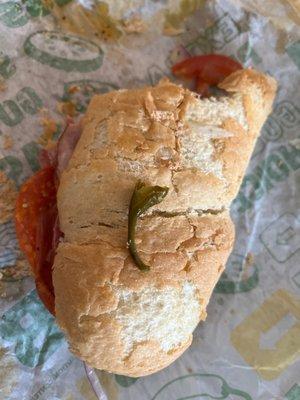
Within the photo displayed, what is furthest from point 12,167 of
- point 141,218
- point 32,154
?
point 141,218

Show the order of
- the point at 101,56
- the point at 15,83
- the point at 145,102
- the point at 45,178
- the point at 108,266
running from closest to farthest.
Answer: the point at 108,266 → the point at 145,102 → the point at 45,178 → the point at 15,83 → the point at 101,56

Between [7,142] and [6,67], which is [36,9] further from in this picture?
[7,142]

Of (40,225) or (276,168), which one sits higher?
(276,168)

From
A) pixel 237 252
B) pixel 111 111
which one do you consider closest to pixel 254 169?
pixel 237 252

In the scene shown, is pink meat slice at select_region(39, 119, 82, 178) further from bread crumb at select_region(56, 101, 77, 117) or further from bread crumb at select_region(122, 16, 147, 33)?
bread crumb at select_region(122, 16, 147, 33)

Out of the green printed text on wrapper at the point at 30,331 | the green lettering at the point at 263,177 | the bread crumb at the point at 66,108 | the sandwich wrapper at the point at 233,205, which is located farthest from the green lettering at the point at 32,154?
the green lettering at the point at 263,177

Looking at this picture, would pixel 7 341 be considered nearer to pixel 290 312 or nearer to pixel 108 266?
pixel 108 266

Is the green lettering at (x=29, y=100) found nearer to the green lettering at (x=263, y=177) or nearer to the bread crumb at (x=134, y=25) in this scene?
the bread crumb at (x=134, y=25)

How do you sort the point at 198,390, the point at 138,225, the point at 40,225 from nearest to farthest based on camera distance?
1. the point at 138,225
2. the point at 40,225
3. the point at 198,390
